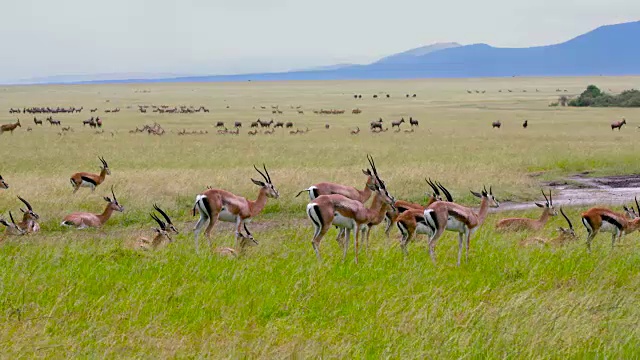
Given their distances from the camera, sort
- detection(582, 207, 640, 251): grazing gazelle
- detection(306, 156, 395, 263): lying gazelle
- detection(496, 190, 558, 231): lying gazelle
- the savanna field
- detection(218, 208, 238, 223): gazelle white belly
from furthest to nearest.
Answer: detection(496, 190, 558, 231): lying gazelle < detection(218, 208, 238, 223): gazelle white belly < detection(582, 207, 640, 251): grazing gazelle < detection(306, 156, 395, 263): lying gazelle < the savanna field

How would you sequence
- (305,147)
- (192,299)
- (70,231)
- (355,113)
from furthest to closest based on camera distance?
1. (355,113)
2. (305,147)
3. (70,231)
4. (192,299)

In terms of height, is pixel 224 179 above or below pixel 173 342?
below

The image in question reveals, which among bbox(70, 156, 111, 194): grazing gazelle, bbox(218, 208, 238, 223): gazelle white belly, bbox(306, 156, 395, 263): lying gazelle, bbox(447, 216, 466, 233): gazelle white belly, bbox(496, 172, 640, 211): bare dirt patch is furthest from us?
bbox(70, 156, 111, 194): grazing gazelle

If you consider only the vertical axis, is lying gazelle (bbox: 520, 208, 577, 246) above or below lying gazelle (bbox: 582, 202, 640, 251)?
below

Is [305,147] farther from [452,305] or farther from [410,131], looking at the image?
[452,305]

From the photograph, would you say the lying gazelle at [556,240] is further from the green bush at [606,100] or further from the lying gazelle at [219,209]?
the green bush at [606,100]

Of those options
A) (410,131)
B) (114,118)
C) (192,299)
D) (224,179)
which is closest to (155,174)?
(224,179)

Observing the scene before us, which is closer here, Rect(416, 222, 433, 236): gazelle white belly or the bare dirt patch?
Rect(416, 222, 433, 236): gazelle white belly

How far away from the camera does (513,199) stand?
63.2 feet

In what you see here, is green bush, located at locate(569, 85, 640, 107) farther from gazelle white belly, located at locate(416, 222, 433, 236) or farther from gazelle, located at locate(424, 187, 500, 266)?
gazelle, located at locate(424, 187, 500, 266)

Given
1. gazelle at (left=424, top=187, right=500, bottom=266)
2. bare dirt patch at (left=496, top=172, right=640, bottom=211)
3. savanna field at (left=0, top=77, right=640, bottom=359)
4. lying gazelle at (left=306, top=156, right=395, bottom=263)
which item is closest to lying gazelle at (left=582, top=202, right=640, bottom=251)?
savanna field at (left=0, top=77, right=640, bottom=359)

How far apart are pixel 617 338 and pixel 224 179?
1574 cm

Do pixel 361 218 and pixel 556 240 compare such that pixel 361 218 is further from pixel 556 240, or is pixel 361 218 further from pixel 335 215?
pixel 556 240

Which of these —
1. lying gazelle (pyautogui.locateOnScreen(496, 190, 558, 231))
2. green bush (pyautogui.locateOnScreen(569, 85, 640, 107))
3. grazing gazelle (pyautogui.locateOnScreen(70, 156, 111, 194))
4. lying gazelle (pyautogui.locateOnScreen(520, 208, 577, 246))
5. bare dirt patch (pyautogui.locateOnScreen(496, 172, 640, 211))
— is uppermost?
lying gazelle (pyautogui.locateOnScreen(520, 208, 577, 246))
